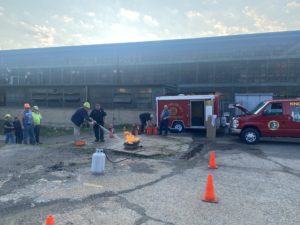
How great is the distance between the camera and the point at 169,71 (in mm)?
31000

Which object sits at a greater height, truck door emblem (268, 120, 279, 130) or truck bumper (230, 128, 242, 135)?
truck door emblem (268, 120, 279, 130)

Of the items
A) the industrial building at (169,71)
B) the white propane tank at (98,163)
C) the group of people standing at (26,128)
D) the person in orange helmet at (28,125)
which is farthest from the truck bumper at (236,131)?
the industrial building at (169,71)

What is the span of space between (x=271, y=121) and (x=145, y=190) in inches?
374

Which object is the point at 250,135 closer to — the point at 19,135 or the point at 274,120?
the point at 274,120

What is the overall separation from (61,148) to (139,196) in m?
6.42

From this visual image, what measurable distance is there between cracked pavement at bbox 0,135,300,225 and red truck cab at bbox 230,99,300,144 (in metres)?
3.25

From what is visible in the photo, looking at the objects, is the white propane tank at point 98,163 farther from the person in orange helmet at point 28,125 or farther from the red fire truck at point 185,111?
the red fire truck at point 185,111

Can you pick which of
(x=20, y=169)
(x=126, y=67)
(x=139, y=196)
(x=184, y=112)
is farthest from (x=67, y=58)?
(x=139, y=196)

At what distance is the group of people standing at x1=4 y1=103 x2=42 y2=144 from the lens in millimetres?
12930

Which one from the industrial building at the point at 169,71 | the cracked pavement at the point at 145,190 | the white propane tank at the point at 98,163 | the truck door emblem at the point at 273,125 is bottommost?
the cracked pavement at the point at 145,190

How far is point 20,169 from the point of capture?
812 centimetres

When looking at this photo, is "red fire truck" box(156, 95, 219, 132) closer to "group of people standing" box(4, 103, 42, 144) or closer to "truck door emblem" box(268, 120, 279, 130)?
"truck door emblem" box(268, 120, 279, 130)

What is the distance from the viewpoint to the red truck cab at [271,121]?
1324cm

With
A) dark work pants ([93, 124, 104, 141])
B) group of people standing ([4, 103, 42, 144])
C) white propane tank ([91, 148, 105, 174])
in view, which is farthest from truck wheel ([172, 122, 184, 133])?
white propane tank ([91, 148, 105, 174])
